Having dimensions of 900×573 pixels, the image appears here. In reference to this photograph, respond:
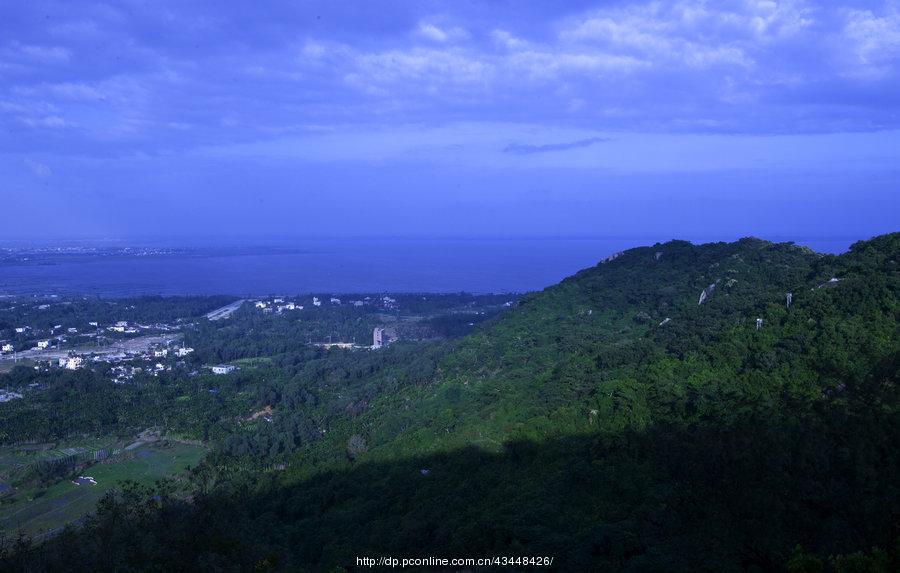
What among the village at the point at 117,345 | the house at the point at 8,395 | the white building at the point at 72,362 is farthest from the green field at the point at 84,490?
the white building at the point at 72,362

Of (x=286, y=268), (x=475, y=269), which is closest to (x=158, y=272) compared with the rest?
(x=286, y=268)

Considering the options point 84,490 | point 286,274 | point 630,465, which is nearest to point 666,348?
point 630,465

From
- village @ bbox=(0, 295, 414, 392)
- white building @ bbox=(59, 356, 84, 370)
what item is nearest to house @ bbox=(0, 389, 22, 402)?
village @ bbox=(0, 295, 414, 392)

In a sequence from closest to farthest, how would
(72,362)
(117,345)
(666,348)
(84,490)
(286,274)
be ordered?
(666,348)
(84,490)
(72,362)
(117,345)
(286,274)

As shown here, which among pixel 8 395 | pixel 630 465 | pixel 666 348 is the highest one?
pixel 666 348

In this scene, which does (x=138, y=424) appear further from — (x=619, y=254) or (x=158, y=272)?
(x=158, y=272)

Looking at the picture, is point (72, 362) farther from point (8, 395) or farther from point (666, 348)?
point (666, 348)

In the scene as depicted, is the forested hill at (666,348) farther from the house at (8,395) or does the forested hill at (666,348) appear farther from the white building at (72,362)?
the white building at (72,362)
